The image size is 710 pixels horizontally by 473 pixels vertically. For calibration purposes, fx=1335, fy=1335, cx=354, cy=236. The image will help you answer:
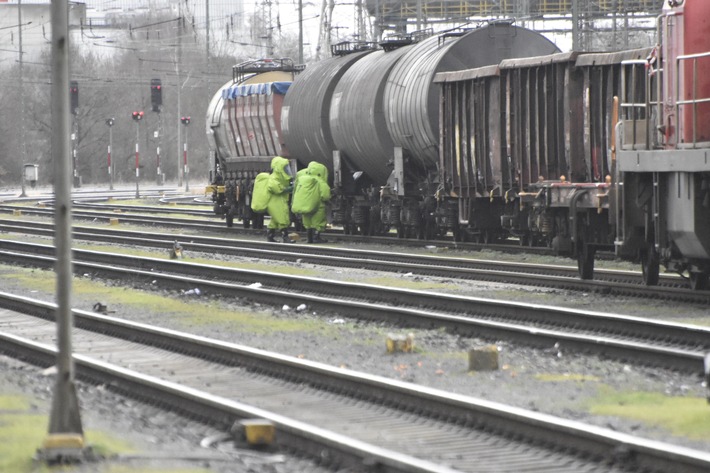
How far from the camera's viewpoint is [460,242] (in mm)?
26109

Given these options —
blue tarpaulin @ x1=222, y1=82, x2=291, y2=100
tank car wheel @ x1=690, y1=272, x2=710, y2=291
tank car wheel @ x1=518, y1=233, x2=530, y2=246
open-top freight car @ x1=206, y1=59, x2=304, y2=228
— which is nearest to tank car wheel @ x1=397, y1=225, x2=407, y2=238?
tank car wheel @ x1=518, y1=233, x2=530, y2=246

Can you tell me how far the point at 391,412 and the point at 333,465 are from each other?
161cm

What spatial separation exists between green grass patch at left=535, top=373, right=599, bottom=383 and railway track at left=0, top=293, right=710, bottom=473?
4.54 ft

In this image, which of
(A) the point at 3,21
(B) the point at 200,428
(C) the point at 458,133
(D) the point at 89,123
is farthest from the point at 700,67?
(A) the point at 3,21

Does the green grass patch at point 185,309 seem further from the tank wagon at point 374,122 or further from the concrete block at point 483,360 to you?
the tank wagon at point 374,122

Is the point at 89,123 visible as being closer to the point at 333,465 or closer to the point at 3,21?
the point at 3,21

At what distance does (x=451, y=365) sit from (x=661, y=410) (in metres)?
2.68

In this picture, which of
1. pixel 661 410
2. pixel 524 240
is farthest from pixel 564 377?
pixel 524 240

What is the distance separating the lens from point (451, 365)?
1140 centimetres

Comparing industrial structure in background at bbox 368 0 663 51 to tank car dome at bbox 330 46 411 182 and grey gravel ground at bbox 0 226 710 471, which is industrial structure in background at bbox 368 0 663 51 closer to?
tank car dome at bbox 330 46 411 182

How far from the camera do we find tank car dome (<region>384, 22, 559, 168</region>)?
25312 mm

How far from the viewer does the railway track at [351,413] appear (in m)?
7.56

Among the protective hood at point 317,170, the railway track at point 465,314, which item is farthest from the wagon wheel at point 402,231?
the railway track at point 465,314

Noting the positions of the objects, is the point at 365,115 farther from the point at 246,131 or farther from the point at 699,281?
the point at 699,281
